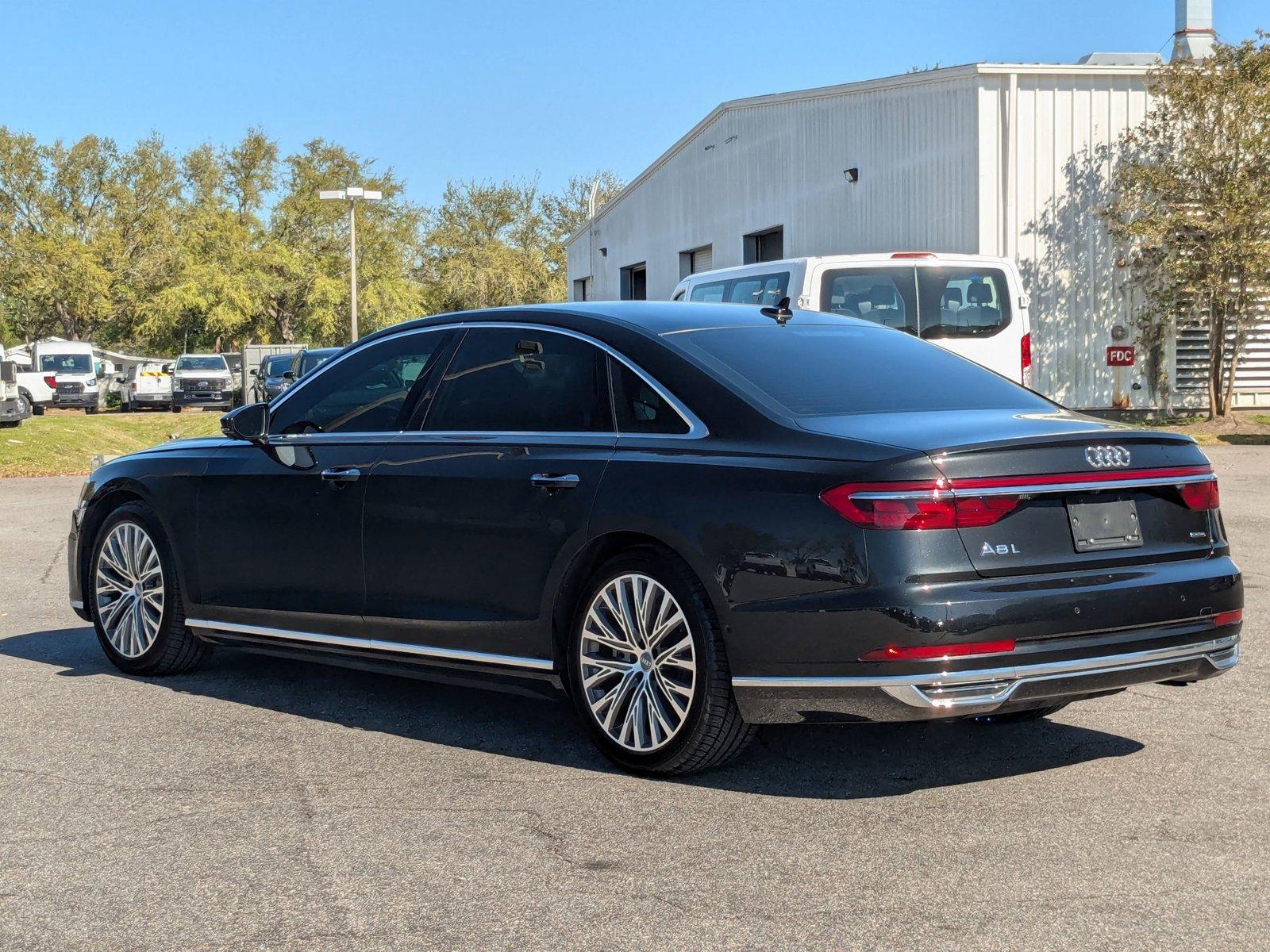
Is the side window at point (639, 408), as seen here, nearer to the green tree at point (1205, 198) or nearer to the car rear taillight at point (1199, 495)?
the car rear taillight at point (1199, 495)

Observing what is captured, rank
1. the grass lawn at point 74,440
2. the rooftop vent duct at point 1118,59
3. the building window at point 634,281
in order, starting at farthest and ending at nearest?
the building window at point 634,281 → the rooftop vent duct at point 1118,59 → the grass lawn at point 74,440

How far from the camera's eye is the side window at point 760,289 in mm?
13836

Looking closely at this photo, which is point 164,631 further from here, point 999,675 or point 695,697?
point 999,675

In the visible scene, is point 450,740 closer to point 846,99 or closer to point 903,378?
point 903,378

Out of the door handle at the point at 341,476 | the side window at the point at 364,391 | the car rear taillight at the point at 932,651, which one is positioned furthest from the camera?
the side window at the point at 364,391

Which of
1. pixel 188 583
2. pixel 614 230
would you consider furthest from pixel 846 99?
pixel 188 583

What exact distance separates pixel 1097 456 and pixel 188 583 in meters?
3.98

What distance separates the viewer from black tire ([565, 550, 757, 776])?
5.07 metres

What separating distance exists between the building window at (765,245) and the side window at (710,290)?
57.1 feet

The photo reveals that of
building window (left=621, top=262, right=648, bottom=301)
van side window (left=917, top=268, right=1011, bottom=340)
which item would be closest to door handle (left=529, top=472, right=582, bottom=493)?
van side window (left=917, top=268, right=1011, bottom=340)

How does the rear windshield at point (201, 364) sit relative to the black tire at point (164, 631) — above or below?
above

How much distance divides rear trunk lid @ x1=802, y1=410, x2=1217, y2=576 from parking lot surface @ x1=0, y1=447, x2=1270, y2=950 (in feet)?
2.56

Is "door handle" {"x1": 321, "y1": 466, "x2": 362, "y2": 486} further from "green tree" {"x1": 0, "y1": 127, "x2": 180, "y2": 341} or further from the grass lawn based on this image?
"green tree" {"x1": 0, "y1": 127, "x2": 180, "y2": 341}

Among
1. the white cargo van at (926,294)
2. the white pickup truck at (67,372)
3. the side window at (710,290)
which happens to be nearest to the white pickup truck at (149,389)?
the white pickup truck at (67,372)
